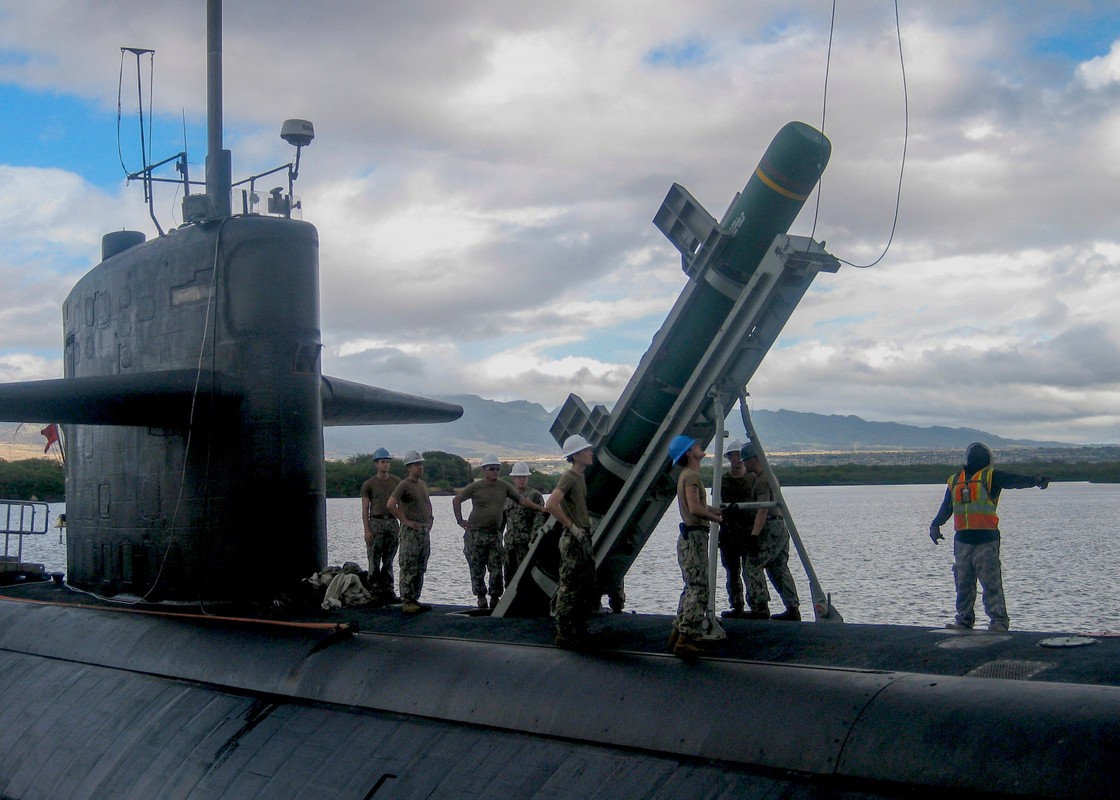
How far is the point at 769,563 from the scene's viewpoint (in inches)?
380

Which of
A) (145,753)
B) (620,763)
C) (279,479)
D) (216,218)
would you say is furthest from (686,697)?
(216,218)

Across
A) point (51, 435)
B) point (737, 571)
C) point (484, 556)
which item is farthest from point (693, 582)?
point (51, 435)

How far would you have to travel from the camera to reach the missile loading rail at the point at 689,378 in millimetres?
7855

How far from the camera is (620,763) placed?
5.77 m

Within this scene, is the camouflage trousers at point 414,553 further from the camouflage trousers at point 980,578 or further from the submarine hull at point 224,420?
the camouflage trousers at point 980,578

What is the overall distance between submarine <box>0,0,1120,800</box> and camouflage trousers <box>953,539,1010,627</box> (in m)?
2.18

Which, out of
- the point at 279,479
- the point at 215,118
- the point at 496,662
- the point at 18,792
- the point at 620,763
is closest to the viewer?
the point at 620,763

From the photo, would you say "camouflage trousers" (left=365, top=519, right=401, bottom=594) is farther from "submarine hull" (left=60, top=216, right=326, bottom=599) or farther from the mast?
the mast

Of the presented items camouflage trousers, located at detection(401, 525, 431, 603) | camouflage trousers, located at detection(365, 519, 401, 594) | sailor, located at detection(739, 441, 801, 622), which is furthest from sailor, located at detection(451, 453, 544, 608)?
sailor, located at detection(739, 441, 801, 622)

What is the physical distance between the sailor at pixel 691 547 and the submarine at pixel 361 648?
0.20 metres

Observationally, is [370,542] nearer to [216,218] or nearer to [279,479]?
[279,479]

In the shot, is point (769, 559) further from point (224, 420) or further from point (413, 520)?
point (224, 420)

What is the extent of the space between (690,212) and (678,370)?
120cm

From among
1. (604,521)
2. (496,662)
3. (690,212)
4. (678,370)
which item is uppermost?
(690,212)
